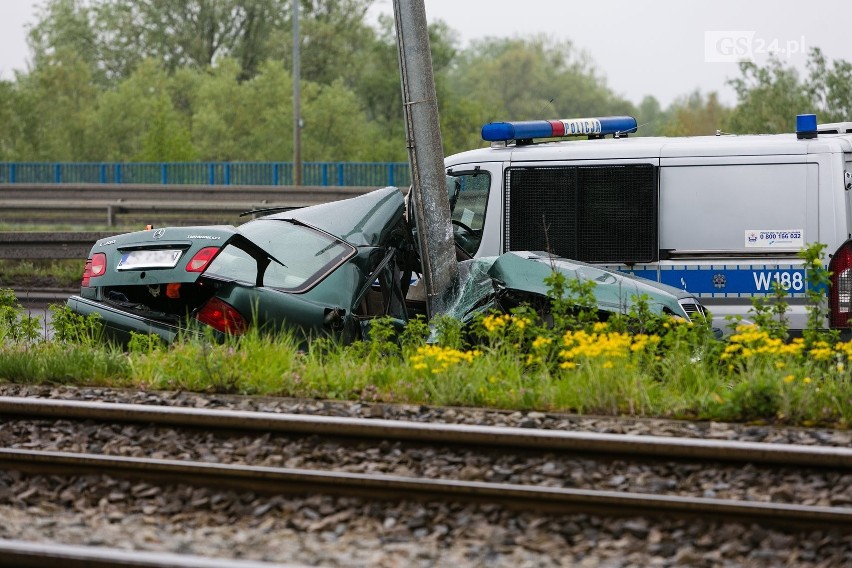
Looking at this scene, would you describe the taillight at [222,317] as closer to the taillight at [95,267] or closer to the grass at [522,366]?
the grass at [522,366]

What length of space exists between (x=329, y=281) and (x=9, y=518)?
137 inches

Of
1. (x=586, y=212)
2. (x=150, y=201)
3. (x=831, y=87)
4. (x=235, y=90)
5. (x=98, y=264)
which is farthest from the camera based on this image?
(x=235, y=90)

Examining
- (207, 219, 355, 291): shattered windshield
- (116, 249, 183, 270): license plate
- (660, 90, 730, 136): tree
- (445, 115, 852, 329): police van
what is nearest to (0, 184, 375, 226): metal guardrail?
(445, 115, 852, 329): police van

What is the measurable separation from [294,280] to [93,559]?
14.2ft

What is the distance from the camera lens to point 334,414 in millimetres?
6668

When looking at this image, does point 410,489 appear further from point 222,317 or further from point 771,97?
point 771,97

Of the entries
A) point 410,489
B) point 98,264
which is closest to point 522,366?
point 410,489

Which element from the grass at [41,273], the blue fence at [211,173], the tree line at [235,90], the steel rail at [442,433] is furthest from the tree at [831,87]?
the steel rail at [442,433]

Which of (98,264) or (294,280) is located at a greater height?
(98,264)

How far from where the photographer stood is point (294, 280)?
8.59m

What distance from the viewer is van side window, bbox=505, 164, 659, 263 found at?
9633 millimetres

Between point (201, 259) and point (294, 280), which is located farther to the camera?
point (294, 280)

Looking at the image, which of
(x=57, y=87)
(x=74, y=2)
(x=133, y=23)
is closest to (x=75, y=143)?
(x=57, y=87)

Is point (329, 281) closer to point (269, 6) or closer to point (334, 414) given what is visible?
point (334, 414)
